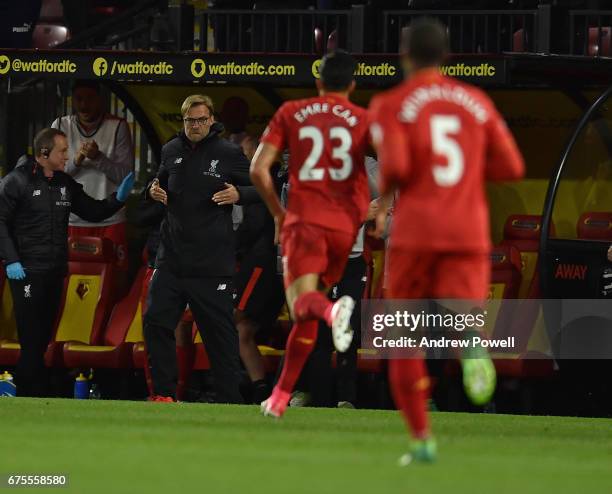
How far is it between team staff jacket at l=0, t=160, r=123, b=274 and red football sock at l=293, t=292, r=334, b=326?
4683 mm

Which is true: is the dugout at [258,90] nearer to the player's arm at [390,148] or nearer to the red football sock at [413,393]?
the player's arm at [390,148]

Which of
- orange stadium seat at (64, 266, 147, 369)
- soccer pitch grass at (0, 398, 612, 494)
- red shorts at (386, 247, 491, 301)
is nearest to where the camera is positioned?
soccer pitch grass at (0, 398, 612, 494)

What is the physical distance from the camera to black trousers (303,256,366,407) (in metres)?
13.2

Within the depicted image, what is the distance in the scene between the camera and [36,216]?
14312mm

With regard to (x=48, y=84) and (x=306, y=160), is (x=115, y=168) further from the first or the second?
(x=306, y=160)

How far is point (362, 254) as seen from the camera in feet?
44.0

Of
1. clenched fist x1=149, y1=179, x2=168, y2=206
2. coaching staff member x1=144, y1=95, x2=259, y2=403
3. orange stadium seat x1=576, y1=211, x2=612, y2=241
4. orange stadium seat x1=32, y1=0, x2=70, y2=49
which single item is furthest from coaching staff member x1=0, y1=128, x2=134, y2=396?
orange stadium seat x1=32, y1=0, x2=70, y2=49

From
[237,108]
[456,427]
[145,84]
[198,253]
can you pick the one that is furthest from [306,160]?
[145,84]

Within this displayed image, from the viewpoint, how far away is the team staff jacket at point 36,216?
14.3 m

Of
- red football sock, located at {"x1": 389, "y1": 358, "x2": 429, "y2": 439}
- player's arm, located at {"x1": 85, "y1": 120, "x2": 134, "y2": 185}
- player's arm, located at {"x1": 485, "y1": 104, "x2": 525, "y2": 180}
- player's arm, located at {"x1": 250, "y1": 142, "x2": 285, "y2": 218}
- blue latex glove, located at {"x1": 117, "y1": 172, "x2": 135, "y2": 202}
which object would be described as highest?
player's arm, located at {"x1": 485, "y1": 104, "x2": 525, "y2": 180}

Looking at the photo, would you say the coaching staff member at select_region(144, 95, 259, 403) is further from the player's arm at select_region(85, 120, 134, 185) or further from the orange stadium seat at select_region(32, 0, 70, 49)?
the orange stadium seat at select_region(32, 0, 70, 49)

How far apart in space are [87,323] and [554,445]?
6446mm

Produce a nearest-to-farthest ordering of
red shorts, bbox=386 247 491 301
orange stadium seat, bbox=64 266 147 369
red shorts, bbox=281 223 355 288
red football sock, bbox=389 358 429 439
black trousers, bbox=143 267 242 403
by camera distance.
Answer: red football sock, bbox=389 358 429 439 → red shorts, bbox=386 247 491 301 → red shorts, bbox=281 223 355 288 → black trousers, bbox=143 267 242 403 → orange stadium seat, bbox=64 266 147 369

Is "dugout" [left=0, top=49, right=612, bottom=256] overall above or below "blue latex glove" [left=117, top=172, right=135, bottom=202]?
above
